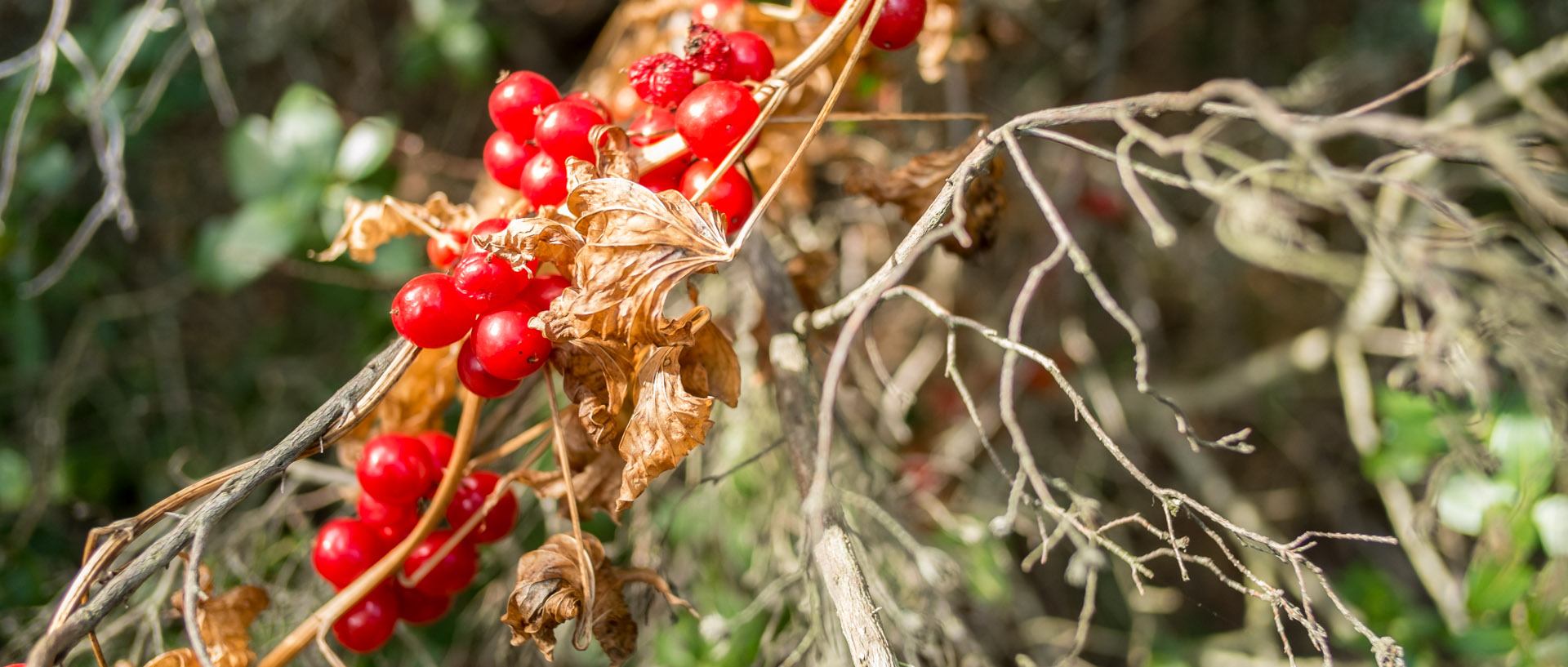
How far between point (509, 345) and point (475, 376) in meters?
0.10

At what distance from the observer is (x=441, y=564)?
1.06 m

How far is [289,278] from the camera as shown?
7.18 ft

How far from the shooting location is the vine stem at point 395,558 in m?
0.96

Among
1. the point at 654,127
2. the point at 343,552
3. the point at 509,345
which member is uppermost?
the point at 654,127

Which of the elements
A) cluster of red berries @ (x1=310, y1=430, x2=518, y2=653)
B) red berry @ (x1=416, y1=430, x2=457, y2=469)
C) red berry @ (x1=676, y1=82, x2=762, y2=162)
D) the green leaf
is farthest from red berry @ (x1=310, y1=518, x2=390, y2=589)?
the green leaf

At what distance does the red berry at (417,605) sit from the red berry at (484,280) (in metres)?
0.45

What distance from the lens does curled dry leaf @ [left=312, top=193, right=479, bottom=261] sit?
41.3 inches

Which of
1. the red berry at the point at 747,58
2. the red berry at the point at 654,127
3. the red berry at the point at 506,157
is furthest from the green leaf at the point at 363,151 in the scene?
the red berry at the point at 747,58

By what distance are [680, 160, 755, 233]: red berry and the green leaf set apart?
0.89 m

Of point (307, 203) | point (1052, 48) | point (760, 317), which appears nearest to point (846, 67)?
point (760, 317)

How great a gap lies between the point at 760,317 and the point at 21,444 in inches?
70.5

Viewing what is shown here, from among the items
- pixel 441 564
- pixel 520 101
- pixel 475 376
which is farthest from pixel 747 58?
pixel 441 564

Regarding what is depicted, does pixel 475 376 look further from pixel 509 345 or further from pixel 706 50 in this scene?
pixel 706 50

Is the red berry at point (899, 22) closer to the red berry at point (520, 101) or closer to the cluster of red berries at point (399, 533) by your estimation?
the red berry at point (520, 101)
